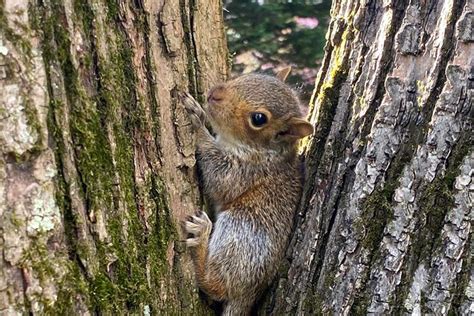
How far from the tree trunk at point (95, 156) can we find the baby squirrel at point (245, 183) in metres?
0.21

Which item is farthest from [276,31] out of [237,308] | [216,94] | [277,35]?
[237,308]

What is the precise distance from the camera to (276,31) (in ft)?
20.7

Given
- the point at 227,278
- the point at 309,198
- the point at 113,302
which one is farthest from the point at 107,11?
the point at 227,278

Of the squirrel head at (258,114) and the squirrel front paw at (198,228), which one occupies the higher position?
the squirrel head at (258,114)

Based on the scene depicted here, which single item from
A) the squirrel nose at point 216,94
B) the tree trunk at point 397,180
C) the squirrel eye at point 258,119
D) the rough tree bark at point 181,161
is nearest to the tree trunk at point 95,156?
the rough tree bark at point 181,161

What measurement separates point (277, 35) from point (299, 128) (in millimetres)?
3440

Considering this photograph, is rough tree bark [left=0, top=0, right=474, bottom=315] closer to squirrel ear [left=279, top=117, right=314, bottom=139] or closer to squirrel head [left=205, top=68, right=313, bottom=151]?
squirrel ear [left=279, top=117, right=314, bottom=139]

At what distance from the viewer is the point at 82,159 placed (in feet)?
6.73

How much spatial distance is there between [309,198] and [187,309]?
2.18 ft

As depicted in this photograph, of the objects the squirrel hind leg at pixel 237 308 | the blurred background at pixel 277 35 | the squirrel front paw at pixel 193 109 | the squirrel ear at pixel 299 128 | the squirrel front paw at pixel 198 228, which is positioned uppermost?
the blurred background at pixel 277 35

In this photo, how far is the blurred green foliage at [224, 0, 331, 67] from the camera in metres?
6.20

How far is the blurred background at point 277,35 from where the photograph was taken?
6.21 meters

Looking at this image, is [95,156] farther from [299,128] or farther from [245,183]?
[245,183]

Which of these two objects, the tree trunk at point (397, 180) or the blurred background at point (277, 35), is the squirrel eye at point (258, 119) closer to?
the tree trunk at point (397, 180)
